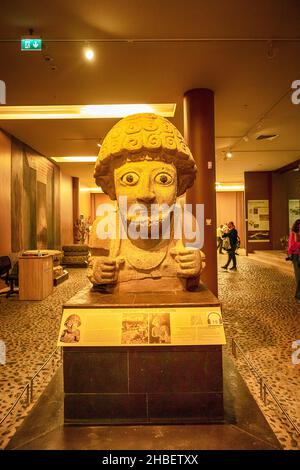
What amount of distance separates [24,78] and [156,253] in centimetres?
376

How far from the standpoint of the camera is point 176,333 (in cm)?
172

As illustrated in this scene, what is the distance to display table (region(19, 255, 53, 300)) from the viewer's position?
5.52m

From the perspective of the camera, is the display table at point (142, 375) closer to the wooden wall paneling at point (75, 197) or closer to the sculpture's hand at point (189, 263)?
the sculpture's hand at point (189, 263)

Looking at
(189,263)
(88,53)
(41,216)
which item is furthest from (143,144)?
(41,216)

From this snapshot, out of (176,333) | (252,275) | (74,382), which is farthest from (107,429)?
(252,275)

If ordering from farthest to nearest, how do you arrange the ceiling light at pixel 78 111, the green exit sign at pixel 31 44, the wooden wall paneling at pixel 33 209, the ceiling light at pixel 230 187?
the ceiling light at pixel 230 187, the wooden wall paneling at pixel 33 209, the ceiling light at pixel 78 111, the green exit sign at pixel 31 44

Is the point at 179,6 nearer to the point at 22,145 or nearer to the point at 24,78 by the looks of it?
the point at 24,78

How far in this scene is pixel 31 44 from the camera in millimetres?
3492

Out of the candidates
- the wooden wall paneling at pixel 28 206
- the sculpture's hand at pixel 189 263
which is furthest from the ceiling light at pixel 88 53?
the wooden wall paneling at pixel 28 206

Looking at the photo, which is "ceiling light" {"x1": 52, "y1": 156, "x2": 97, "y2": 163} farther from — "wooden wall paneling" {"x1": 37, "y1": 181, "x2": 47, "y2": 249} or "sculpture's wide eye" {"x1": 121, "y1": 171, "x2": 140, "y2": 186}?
"sculpture's wide eye" {"x1": 121, "y1": 171, "x2": 140, "y2": 186}

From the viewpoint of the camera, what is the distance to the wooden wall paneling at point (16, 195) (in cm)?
701

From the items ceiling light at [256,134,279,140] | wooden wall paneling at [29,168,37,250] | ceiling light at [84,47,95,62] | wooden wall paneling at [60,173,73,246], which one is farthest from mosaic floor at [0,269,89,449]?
ceiling light at [256,134,279,140]

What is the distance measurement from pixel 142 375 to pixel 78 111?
5489mm

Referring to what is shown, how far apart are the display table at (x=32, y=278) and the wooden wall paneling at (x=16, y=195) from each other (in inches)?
66.9
